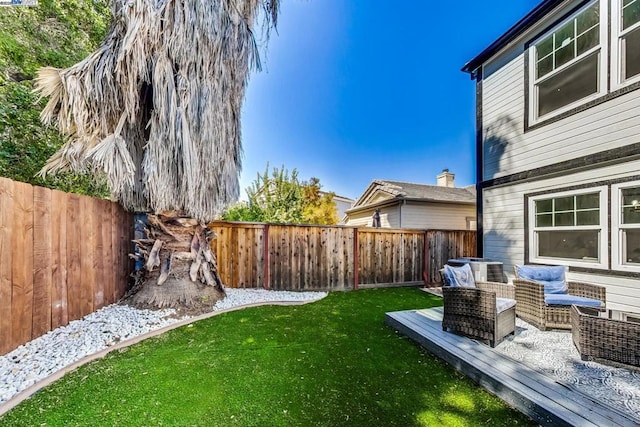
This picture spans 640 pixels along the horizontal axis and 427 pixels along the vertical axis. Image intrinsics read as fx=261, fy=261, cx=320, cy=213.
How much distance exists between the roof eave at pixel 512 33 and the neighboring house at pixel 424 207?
17.5 feet

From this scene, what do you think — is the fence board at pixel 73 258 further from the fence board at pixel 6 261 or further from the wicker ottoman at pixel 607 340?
the wicker ottoman at pixel 607 340

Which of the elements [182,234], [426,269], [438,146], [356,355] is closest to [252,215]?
[182,234]

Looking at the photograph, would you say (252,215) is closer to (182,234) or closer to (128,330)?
(182,234)

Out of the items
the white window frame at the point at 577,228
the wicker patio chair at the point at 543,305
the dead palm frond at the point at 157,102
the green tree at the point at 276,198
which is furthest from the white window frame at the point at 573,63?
the green tree at the point at 276,198

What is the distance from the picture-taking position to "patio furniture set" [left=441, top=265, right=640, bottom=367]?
2715 mm

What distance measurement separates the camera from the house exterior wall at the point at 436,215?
11.5m

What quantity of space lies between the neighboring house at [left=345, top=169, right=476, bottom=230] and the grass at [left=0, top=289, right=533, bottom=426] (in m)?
8.28

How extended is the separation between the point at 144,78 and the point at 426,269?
26.3 feet

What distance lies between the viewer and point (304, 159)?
1552cm

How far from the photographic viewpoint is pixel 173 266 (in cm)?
476

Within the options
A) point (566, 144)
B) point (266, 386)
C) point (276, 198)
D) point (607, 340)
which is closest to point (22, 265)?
point (266, 386)

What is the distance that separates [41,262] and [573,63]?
908 centimetres

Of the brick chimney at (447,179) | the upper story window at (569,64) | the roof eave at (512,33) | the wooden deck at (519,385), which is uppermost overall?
the roof eave at (512,33)

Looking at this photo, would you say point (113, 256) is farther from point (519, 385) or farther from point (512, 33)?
point (512, 33)
